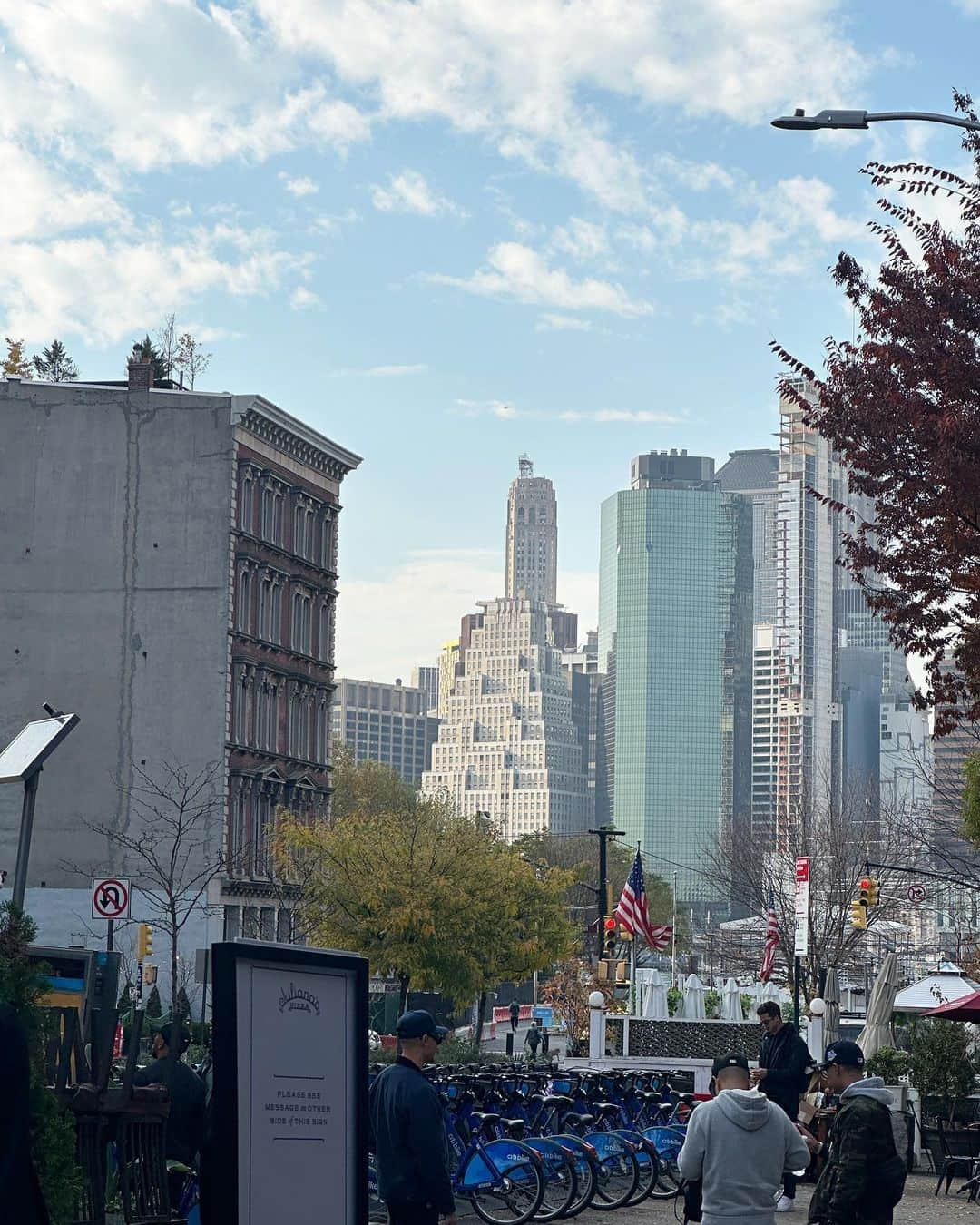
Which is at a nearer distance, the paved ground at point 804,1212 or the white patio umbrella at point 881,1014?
the paved ground at point 804,1212

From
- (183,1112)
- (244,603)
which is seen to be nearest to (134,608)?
(244,603)

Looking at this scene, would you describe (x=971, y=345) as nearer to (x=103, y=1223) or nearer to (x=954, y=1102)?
(x=103, y=1223)

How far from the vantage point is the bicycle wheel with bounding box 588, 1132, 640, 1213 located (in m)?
20.5

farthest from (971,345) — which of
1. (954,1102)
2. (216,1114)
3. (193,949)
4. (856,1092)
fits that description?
(193,949)

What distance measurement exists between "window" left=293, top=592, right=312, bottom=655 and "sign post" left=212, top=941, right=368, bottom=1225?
5665cm

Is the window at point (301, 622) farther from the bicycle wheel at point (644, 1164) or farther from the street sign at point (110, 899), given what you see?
the bicycle wheel at point (644, 1164)

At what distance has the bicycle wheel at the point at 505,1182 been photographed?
61.1 feet

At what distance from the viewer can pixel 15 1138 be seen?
5008 mm

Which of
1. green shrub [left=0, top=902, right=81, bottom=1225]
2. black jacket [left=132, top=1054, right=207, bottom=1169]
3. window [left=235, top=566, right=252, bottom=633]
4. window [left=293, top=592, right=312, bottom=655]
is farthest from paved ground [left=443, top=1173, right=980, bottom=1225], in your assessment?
window [left=293, top=592, right=312, bottom=655]

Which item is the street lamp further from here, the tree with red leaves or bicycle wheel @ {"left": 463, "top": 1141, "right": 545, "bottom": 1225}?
bicycle wheel @ {"left": 463, "top": 1141, "right": 545, "bottom": 1225}

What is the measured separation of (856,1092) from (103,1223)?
4074 mm

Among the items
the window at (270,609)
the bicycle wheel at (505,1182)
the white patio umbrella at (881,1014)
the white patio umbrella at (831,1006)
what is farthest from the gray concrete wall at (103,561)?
the bicycle wheel at (505,1182)

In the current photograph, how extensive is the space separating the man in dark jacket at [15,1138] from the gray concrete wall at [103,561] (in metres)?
54.1

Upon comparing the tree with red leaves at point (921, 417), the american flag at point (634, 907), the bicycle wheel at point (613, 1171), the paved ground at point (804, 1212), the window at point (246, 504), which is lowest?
the paved ground at point (804, 1212)
